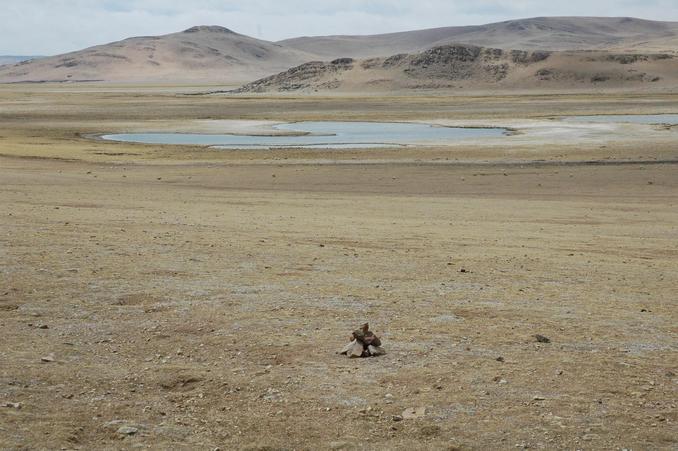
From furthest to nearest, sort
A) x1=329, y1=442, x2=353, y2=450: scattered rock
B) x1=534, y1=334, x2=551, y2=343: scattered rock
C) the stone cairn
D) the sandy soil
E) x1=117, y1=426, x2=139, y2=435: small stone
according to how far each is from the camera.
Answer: x1=534, y1=334, x2=551, y2=343: scattered rock, the stone cairn, the sandy soil, x1=117, y1=426, x2=139, y2=435: small stone, x1=329, y1=442, x2=353, y2=450: scattered rock

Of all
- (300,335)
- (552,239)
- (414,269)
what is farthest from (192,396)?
(552,239)

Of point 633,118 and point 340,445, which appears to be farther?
point 633,118

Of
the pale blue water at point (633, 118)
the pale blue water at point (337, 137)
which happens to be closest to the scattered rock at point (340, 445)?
the pale blue water at point (337, 137)

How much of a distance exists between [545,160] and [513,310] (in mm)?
23271

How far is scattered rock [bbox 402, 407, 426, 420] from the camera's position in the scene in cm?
644

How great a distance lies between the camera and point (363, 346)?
7738 millimetres

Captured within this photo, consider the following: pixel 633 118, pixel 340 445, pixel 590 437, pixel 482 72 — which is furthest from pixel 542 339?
pixel 482 72

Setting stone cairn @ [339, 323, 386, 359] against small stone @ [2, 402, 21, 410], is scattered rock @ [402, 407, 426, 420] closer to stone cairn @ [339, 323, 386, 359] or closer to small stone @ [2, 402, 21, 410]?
stone cairn @ [339, 323, 386, 359]

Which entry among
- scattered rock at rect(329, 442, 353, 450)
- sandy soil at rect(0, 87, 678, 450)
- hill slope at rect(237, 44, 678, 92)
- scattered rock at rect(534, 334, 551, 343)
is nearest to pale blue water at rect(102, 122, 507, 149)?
sandy soil at rect(0, 87, 678, 450)

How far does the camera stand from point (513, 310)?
30.8ft

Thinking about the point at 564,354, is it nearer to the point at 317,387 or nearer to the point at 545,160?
the point at 317,387

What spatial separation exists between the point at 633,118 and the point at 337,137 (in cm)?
2130

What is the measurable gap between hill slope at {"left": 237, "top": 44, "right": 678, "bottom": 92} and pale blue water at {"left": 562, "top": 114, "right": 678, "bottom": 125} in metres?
49.1

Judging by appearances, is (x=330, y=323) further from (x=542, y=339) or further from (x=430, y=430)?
(x=430, y=430)
